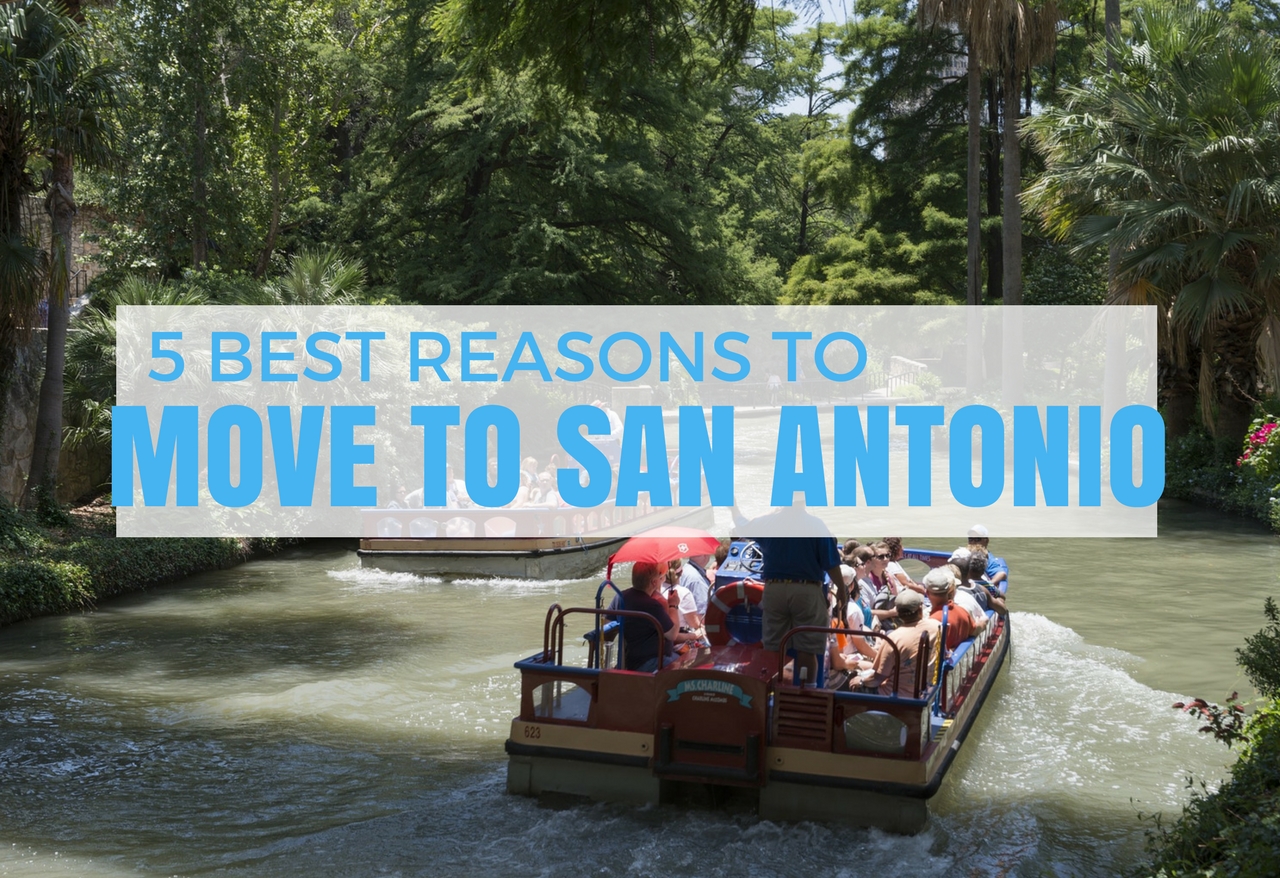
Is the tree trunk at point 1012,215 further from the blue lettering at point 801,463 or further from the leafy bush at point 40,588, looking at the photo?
the leafy bush at point 40,588

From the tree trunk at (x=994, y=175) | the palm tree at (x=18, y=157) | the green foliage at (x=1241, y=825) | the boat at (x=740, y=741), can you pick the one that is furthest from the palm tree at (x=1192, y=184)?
the palm tree at (x=18, y=157)

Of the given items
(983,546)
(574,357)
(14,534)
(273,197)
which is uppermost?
(273,197)

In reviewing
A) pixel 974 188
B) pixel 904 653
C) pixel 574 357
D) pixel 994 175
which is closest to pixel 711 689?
pixel 904 653

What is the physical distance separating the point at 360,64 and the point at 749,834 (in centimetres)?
2505

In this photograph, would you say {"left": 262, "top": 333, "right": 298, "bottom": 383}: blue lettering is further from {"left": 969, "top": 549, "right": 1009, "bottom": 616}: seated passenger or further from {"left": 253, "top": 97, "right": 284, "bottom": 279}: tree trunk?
{"left": 969, "top": 549, "right": 1009, "bottom": 616}: seated passenger

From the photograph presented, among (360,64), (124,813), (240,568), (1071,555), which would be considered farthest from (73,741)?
(360,64)

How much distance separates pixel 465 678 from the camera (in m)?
13.1

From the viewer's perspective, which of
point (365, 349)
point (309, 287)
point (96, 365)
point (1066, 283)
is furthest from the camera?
point (1066, 283)

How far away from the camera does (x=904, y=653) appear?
8875 millimetres

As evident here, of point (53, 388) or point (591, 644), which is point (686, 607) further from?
point (53, 388)

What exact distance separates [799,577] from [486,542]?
413 inches

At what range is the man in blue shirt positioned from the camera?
8758mm

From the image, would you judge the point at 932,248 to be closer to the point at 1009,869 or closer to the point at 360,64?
the point at 360,64

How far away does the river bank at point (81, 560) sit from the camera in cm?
1551
